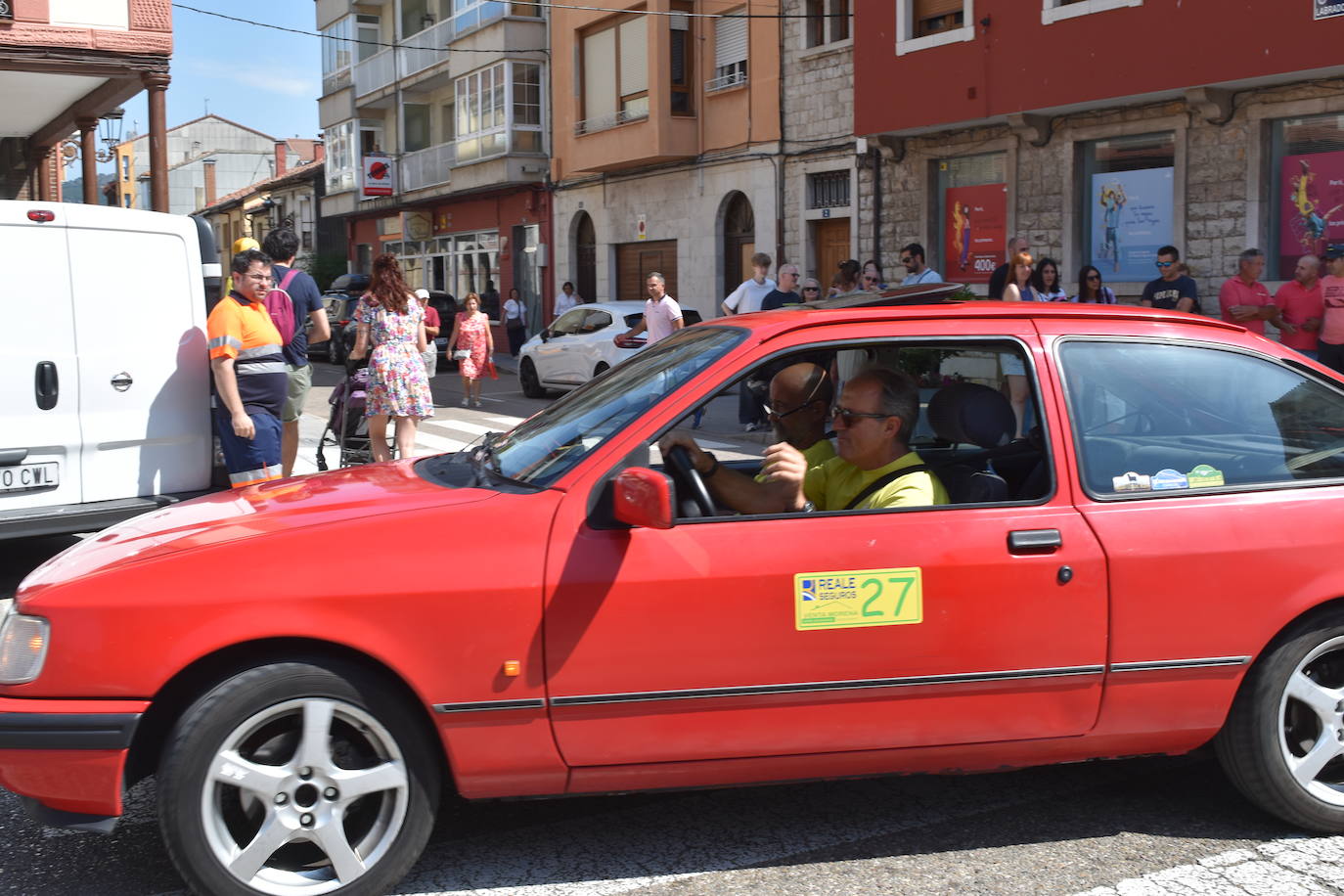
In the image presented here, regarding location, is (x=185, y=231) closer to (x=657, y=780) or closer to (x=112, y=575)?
(x=112, y=575)

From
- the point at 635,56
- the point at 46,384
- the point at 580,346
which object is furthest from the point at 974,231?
the point at 46,384

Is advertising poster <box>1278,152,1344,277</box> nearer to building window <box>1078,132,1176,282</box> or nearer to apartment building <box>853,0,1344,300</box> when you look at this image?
apartment building <box>853,0,1344,300</box>

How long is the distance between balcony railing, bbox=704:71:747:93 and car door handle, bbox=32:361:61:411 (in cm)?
1902

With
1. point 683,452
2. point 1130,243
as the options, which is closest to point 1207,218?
point 1130,243

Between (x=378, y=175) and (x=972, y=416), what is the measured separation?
1456 inches

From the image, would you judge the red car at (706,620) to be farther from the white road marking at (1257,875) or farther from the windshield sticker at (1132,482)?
the white road marking at (1257,875)

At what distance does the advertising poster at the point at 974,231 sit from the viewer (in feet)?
63.4

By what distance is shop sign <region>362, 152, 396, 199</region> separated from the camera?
127 feet

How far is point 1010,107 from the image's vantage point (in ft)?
58.2

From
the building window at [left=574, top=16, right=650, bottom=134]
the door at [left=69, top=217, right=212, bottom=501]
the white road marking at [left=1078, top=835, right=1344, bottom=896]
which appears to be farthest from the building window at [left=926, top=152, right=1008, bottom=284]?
the white road marking at [left=1078, top=835, right=1344, bottom=896]

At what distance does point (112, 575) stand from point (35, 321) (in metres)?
3.87

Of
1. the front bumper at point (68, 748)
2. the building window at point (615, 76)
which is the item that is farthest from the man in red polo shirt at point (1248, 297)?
the building window at point (615, 76)

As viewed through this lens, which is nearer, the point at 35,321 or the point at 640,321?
the point at 35,321

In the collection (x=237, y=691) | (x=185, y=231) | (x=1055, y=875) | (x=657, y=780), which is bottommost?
(x=1055, y=875)
